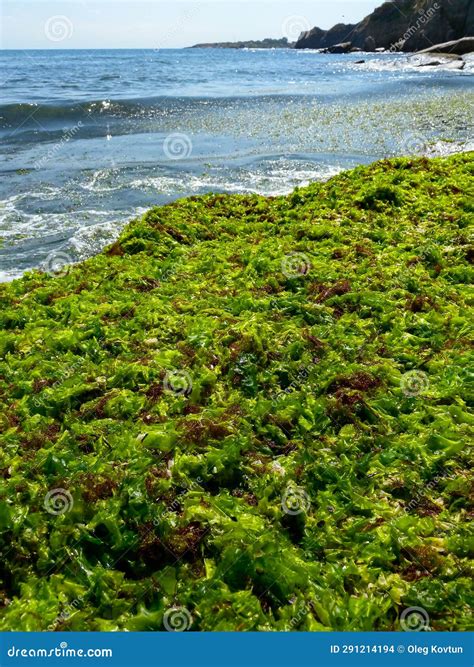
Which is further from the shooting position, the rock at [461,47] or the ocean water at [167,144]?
the rock at [461,47]

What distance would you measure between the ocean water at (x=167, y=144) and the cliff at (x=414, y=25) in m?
36.1

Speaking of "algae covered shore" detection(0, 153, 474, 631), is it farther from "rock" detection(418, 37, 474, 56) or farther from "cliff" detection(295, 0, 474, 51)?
"cliff" detection(295, 0, 474, 51)

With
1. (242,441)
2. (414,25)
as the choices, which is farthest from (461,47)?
(242,441)

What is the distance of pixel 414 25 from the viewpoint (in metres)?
67.3

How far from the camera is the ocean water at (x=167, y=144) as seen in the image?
10289 mm

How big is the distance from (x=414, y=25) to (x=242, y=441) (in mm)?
Result: 77790

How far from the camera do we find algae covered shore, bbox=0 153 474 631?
2797 millimetres

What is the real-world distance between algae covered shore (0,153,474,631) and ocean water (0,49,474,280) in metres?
3.60

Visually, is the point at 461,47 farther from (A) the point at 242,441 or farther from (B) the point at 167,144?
(A) the point at 242,441

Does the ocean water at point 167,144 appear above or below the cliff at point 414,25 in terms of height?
below

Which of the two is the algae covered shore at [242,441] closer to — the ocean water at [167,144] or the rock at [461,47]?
the ocean water at [167,144]

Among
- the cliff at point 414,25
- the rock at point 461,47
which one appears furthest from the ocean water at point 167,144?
the cliff at point 414,25

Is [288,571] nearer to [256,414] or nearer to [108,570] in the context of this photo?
[108,570]

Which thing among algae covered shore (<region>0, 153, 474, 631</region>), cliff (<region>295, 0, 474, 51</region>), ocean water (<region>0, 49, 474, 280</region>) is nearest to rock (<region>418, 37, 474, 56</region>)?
cliff (<region>295, 0, 474, 51</region>)
